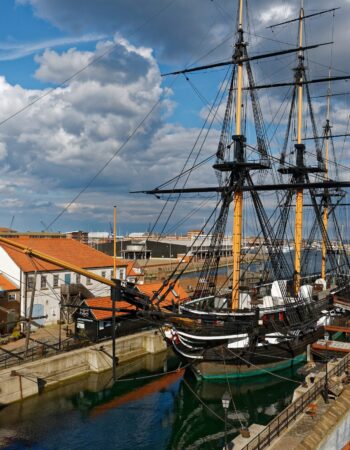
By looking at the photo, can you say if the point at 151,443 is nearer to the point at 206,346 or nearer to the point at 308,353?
the point at 206,346

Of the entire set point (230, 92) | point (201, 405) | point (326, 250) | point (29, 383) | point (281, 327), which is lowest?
point (201, 405)

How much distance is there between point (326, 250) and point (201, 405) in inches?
1094

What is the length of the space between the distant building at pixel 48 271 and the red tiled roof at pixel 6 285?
1.09 feet

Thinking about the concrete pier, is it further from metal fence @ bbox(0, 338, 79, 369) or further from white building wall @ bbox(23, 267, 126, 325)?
white building wall @ bbox(23, 267, 126, 325)

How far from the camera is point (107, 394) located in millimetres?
27406

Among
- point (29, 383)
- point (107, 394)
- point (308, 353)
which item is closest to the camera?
point (29, 383)

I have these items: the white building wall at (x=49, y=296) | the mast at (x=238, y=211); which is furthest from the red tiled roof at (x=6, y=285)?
the mast at (x=238, y=211)

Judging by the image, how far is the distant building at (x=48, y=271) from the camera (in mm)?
35969

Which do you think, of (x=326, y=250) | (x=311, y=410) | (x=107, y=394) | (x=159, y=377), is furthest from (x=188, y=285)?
(x=311, y=410)

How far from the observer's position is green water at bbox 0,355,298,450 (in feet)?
69.5

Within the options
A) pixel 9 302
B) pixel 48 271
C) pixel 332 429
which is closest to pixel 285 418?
pixel 332 429

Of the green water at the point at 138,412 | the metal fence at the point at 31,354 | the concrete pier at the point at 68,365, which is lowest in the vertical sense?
the green water at the point at 138,412

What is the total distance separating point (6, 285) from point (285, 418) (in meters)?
25.8

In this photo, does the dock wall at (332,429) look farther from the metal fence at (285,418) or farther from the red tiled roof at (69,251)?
the red tiled roof at (69,251)
